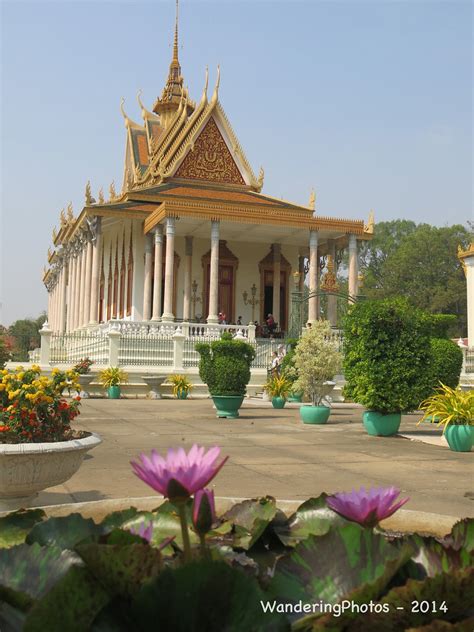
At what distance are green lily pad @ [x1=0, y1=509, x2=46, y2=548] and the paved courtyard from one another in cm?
397

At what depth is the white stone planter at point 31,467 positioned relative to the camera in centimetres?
479

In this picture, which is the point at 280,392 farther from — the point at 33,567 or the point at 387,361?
the point at 33,567

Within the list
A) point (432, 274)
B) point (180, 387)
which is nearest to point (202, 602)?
point (180, 387)

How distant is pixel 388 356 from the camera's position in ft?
38.0

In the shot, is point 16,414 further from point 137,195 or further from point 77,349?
point 137,195

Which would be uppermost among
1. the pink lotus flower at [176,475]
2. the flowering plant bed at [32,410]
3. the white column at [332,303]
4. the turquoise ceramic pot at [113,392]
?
the white column at [332,303]

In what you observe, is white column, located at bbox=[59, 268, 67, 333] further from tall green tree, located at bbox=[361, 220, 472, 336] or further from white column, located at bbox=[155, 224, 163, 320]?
tall green tree, located at bbox=[361, 220, 472, 336]

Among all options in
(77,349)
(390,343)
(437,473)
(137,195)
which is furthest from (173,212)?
(437,473)

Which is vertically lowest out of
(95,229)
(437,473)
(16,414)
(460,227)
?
(437,473)

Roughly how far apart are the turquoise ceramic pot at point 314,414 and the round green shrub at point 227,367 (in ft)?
5.29

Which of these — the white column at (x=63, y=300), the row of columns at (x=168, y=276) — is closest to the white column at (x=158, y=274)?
the row of columns at (x=168, y=276)

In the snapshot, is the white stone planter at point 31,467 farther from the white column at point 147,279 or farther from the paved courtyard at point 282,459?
the white column at point 147,279

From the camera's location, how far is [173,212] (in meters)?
26.3

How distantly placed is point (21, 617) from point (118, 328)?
2298 centimetres
